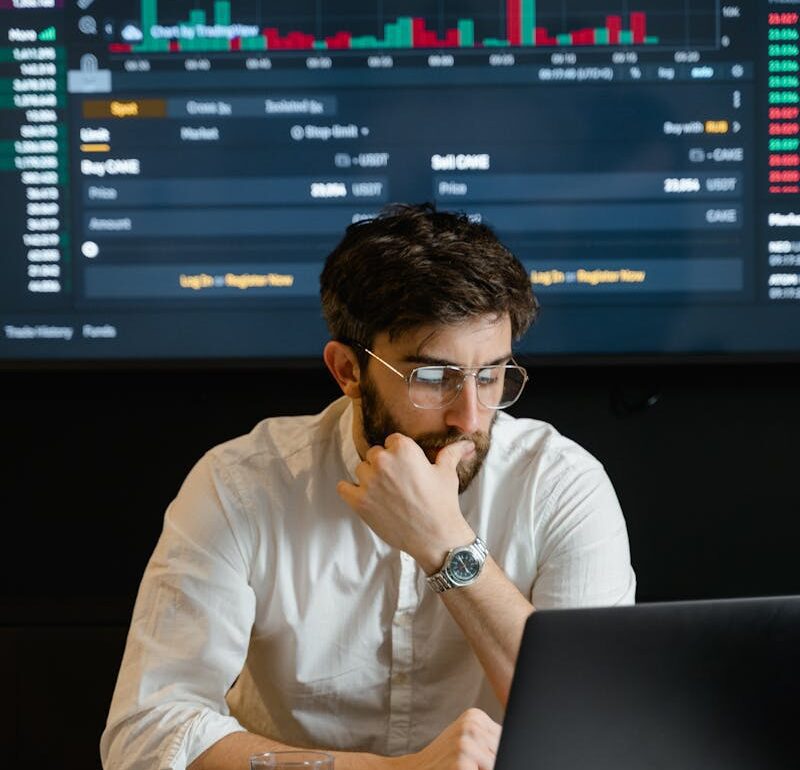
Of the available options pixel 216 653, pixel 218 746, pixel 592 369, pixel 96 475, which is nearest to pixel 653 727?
pixel 218 746

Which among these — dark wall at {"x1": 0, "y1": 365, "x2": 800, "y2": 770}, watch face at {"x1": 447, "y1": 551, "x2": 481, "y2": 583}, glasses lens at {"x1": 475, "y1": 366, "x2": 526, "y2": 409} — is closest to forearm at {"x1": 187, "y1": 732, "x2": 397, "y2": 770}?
watch face at {"x1": 447, "y1": 551, "x2": 481, "y2": 583}

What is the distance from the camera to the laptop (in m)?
0.87

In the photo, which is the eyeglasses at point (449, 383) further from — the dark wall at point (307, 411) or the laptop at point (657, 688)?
the dark wall at point (307, 411)

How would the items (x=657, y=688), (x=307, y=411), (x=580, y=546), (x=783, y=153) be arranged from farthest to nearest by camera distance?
(x=307, y=411), (x=783, y=153), (x=580, y=546), (x=657, y=688)

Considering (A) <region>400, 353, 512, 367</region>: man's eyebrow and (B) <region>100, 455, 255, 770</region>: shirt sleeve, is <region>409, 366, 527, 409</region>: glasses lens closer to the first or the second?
(A) <region>400, 353, 512, 367</region>: man's eyebrow

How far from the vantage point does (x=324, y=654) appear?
5.76 ft

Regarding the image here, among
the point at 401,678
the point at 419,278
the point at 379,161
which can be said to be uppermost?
the point at 379,161

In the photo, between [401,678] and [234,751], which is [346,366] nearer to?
[401,678]

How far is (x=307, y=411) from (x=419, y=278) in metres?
1.08

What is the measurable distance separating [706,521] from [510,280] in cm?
121

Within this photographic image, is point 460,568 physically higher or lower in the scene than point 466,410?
lower

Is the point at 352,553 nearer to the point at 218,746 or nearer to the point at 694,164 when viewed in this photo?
the point at 218,746

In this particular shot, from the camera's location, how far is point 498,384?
170 centimetres

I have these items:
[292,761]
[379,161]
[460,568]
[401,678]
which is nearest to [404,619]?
[401,678]
